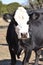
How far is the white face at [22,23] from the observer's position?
23.3 ft

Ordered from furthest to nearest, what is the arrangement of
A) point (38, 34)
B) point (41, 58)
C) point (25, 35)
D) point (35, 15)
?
point (41, 58)
point (38, 34)
point (35, 15)
point (25, 35)

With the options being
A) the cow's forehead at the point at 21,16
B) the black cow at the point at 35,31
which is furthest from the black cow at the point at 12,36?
the black cow at the point at 35,31

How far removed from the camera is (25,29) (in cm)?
722

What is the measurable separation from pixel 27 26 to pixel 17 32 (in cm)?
31

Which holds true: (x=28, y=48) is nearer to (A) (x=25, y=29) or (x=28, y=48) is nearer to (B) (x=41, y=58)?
(A) (x=25, y=29)

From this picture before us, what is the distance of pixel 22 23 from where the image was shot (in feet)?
24.2

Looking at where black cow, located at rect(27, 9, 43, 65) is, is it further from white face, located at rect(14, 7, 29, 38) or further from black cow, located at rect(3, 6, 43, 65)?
white face, located at rect(14, 7, 29, 38)

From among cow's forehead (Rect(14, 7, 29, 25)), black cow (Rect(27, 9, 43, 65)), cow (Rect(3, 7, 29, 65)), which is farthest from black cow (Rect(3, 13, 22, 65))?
black cow (Rect(27, 9, 43, 65))

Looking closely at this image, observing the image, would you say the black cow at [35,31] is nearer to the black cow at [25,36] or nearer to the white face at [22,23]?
the black cow at [25,36]

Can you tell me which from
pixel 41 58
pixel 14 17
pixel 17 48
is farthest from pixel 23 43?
pixel 41 58

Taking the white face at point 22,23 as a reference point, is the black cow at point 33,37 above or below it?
below

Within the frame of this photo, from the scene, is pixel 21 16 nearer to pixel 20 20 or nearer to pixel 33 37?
pixel 20 20

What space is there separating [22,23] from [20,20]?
0.09 meters

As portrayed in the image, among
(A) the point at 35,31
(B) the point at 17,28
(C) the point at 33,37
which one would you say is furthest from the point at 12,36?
(A) the point at 35,31
